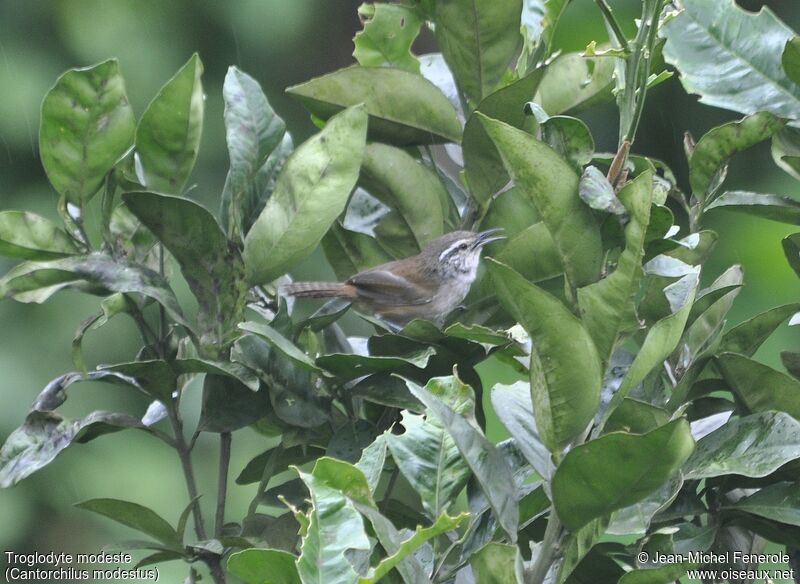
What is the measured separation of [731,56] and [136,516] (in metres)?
1.16

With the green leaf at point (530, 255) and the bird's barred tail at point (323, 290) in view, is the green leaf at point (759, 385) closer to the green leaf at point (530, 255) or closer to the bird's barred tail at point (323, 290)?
the green leaf at point (530, 255)

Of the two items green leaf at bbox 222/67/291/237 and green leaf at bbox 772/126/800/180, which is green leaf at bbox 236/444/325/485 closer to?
green leaf at bbox 222/67/291/237

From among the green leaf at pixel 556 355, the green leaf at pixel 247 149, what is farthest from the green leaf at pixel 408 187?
the green leaf at pixel 556 355

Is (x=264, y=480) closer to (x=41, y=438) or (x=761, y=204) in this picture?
(x=41, y=438)

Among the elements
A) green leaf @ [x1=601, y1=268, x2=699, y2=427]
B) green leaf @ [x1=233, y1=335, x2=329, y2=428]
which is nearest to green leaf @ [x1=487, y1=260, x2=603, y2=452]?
green leaf @ [x1=601, y1=268, x2=699, y2=427]

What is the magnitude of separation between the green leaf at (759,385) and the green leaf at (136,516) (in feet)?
2.61

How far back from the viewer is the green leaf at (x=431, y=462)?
118 centimetres

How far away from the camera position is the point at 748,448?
1259 mm

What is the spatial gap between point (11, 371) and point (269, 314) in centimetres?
220

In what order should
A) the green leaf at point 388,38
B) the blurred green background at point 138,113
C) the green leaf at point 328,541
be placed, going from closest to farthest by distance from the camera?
1. the green leaf at point 328,541
2. the green leaf at point 388,38
3. the blurred green background at point 138,113

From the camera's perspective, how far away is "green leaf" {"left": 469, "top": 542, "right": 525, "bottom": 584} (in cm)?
104

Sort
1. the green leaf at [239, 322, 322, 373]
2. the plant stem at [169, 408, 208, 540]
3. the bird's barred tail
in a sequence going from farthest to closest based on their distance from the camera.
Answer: the bird's barred tail → the plant stem at [169, 408, 208, 540] → the green leaf at [239, 322, 322, 373]

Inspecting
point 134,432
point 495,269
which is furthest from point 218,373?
point 134,432

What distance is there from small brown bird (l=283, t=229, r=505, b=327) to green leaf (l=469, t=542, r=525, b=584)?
1744 mm
